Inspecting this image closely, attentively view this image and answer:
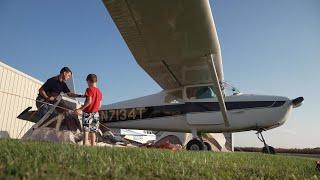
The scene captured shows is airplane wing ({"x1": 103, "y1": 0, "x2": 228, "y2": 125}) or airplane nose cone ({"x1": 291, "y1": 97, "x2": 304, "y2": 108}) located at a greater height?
airplane wing ({"x1": 103, "y1": 0, "x2": 228, "y2": 125})

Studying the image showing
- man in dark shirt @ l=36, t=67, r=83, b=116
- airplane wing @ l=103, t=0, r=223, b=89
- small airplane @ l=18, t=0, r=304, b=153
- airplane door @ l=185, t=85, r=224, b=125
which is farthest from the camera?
airplane door @ l=185, t=85, r=224, b=125

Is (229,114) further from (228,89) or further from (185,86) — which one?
(185,86)

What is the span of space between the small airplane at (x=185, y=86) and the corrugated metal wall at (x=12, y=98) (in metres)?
5.50

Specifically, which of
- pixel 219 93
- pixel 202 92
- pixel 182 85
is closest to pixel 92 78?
pixel 219 93

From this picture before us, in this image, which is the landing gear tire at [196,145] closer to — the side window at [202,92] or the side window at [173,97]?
the side window at [202,92]

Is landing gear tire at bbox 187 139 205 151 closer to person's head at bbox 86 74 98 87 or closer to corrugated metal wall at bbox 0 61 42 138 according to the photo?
person's head at bbox 86 74 98 87

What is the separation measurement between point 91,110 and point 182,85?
5263 mm

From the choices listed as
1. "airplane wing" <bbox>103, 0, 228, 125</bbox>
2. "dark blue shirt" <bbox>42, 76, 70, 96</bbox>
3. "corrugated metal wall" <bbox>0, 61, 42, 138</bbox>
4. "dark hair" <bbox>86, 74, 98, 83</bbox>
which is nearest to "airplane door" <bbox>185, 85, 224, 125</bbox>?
"airplane wing" <bbox>103, 0, 228, 125</bbox>

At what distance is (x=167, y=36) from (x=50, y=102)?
304 centimetres

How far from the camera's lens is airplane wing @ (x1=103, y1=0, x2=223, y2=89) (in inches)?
242

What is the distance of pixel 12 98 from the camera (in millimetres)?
14945

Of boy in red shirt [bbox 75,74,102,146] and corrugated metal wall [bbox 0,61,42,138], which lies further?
corrugated metal wall [bbox 0,61,42,138]

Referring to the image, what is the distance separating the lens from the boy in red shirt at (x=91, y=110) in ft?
19.5

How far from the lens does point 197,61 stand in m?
9.20
